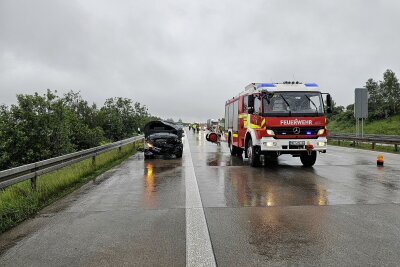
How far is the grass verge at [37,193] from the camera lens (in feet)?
20.5

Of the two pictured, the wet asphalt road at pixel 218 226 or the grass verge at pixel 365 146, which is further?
the grass verge at pixel 365 146

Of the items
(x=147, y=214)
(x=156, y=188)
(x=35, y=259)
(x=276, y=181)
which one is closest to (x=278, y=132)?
(x=276, y=181)

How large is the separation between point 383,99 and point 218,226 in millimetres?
68517

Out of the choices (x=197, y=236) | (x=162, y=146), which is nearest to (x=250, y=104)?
(x=162, y=146)

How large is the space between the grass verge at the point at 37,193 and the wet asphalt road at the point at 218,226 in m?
0.30

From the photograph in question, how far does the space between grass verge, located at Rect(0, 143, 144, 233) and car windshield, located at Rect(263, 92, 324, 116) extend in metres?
6.39

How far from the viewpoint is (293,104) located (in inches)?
489

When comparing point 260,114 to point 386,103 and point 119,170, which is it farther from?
point 386,103

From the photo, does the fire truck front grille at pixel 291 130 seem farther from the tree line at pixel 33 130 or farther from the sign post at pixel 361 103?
the sign post at pixel 361 103

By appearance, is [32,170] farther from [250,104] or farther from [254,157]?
[250,104]

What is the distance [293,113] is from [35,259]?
984 centimetres

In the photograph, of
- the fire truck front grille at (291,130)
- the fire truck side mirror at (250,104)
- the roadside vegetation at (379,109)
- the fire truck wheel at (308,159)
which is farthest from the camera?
the roadside vegetation at (379,109)

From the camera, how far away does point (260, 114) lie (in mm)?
12414

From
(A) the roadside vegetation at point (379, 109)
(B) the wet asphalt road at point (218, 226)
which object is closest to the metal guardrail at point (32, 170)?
(B) the wet asphalt road at point (218, 226)
